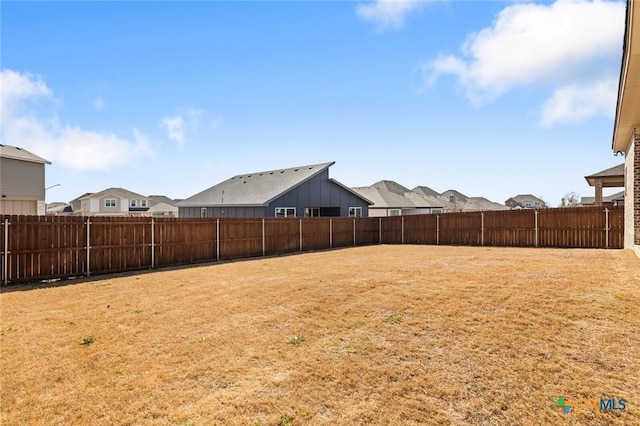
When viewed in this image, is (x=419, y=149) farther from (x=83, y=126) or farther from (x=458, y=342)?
(x=458, y=342)

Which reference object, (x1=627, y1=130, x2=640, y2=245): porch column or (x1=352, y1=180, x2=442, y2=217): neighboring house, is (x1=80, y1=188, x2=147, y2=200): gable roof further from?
(x1=627, y1=130, x2=640, y2=245): porch column

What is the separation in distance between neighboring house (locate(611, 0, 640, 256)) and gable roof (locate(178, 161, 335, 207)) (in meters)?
17.0

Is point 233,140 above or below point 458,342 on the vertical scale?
above

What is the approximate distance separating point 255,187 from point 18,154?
583 inches

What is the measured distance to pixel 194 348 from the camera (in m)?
4.59

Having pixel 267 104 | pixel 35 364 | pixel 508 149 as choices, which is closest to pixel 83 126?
pixel 267 104

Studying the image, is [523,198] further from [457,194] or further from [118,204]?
[118,204]

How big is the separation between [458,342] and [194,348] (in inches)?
130

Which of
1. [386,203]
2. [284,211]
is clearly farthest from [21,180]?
[386,203]

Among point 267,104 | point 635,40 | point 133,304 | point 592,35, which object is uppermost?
point 267,104

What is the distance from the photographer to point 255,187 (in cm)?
2731

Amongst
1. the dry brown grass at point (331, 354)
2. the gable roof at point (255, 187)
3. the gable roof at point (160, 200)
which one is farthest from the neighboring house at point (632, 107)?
the gable roof at point (160, 200)

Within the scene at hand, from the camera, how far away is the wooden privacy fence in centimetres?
989

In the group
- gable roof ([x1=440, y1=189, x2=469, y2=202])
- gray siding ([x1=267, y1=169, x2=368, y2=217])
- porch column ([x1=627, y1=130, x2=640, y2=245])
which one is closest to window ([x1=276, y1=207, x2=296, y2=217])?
gray siding ([x1=267, y1=169, x2=368, y2=217])
